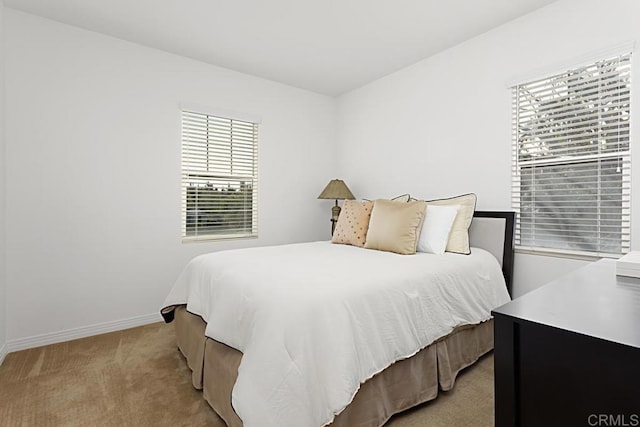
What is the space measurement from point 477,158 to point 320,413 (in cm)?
245

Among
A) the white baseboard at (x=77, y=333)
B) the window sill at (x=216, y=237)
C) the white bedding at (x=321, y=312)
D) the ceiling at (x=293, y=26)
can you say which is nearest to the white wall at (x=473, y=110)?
the ceiling at (x=293, y=26)

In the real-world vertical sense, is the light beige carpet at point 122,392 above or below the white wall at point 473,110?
below

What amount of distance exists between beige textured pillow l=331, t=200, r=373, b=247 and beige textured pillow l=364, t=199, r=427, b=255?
16cm

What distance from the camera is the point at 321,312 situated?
1.36 metres

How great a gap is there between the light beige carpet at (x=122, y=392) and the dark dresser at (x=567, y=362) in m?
0.98

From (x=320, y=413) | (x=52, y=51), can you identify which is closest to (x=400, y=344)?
(x=320, y=413)

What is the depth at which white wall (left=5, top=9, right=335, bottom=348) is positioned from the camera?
254 centimetres

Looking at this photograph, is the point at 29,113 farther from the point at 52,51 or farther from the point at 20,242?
the point at 20,242

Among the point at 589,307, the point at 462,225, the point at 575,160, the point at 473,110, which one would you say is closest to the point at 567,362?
the point at 589,307

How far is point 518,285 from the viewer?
2.61 m

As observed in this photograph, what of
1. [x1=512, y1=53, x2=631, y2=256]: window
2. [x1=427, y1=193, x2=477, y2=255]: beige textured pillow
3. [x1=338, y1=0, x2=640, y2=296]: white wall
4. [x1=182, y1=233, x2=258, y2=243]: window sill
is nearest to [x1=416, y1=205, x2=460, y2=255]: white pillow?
[x1=427, y1=193, x2=477, y2=255]: beige textured pillow

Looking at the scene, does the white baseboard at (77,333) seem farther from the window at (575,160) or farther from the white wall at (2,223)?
the window at (575,160)

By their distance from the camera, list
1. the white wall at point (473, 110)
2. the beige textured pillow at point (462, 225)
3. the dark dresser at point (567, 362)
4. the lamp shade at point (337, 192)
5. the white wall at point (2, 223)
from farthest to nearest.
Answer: the lamp shade at point (337, 192), the beige textured pillow at point (462, 225), the white wall at point (2, 223), the white wall at point (473, 110), the dark dresser at point (567, 362)

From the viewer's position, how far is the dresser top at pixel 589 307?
74 centimetres
